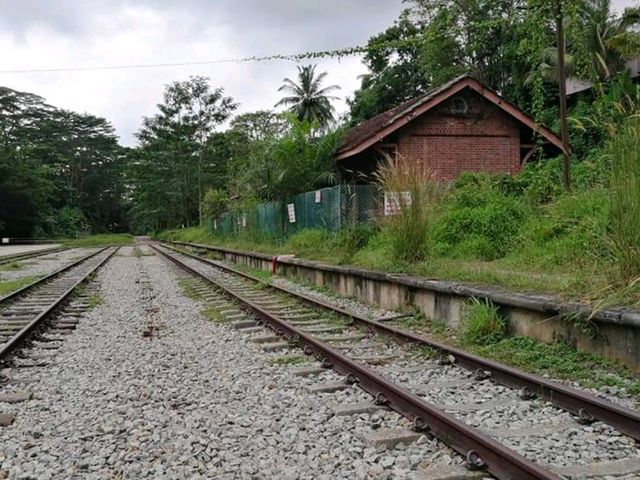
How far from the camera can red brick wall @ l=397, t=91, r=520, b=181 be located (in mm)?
18578

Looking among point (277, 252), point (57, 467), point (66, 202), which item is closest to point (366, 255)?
point (277, 252)

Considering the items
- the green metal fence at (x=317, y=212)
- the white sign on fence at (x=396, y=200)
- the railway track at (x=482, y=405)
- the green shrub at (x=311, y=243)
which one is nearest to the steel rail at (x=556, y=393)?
the railway track at (x=482, y=405)

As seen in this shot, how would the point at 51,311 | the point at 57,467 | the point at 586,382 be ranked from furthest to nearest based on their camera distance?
the point at 51,311 → the point at 586,382 → the point at 57,467

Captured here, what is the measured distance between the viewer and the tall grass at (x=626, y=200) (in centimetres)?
496

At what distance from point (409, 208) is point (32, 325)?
206 inches

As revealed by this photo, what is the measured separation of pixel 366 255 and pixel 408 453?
8230mm

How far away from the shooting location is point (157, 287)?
1364cm

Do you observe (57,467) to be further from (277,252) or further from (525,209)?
(277,252)

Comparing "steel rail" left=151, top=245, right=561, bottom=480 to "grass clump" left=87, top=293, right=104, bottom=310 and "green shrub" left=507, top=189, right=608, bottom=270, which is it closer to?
"green shrub" left=507, top=189, right=608, bottom=270

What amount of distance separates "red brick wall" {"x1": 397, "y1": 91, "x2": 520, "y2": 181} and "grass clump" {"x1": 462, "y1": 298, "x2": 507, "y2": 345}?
41.2ft

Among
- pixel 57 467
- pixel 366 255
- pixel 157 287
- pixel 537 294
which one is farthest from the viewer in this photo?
pixel 157 287

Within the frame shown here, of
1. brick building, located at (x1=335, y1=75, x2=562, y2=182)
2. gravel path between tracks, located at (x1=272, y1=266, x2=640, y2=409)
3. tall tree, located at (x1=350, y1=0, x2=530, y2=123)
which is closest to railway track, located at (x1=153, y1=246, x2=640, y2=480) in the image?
gravel path between tracks, located at (x1=272, y1=266, x2=640, y2=409)

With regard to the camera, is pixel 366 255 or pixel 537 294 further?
pixel 366 255

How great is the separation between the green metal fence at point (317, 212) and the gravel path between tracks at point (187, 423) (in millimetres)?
7291
